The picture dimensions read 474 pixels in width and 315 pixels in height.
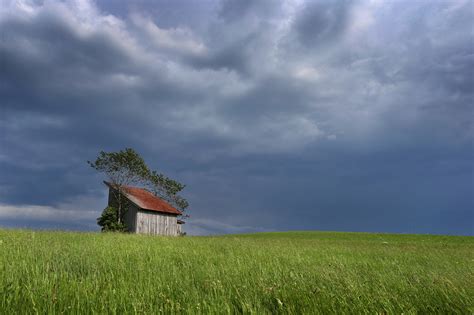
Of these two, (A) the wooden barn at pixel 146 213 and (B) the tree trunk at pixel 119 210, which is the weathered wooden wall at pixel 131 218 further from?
(B) the tree trunk at pixel 119 210

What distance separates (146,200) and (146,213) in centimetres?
250

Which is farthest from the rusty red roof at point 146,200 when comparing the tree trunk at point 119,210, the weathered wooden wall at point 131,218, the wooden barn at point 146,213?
the weathered wooden wall at point 131,218

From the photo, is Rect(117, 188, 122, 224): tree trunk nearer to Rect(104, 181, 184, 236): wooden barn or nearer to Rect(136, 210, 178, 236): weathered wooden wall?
Rect(104, 181, 184, 236): wooden barn

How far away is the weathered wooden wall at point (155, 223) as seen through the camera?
46.3m

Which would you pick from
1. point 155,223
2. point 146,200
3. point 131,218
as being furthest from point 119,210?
point 155,223

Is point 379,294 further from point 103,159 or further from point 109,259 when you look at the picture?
point 103,159

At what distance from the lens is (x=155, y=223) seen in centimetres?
4816

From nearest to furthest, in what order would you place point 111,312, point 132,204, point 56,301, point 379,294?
point 111,312, point 56,301, point 379,294, point 132,204

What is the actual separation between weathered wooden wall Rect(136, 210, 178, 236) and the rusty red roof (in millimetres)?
840

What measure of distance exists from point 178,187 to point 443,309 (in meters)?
54.2

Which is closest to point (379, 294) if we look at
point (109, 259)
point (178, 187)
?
point (109, 259)

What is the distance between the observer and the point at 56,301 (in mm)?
4477

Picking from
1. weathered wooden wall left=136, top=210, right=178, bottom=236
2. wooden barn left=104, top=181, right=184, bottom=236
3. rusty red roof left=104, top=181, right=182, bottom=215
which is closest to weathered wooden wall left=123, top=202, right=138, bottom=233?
wooden barn left=104, top=181, right=184, bottom=236

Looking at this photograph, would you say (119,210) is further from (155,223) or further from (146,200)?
(155,223)
